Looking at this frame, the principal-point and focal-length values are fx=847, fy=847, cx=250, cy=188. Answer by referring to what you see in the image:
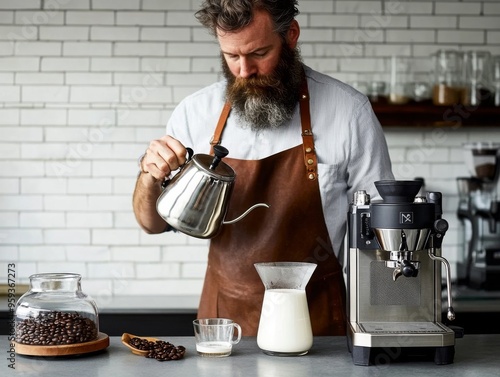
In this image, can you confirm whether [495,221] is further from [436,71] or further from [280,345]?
[280,345]

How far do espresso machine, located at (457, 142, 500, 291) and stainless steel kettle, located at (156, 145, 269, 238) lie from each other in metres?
2.43

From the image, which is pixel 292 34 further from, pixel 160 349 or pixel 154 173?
pixel 160 349

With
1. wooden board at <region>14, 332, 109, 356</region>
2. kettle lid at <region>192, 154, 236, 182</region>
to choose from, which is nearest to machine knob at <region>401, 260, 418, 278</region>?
kettle lid at <region>192, 154, 236, 182</region>

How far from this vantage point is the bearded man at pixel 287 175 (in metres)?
3.00

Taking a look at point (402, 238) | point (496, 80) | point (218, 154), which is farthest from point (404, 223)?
point (496, 80)

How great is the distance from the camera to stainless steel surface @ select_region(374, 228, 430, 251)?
230 cm

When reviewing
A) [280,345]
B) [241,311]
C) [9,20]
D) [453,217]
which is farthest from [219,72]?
[280,345]

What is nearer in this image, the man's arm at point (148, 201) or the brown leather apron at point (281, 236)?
the man's arm at point (148, 201)

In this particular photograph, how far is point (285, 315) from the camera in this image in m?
2.35

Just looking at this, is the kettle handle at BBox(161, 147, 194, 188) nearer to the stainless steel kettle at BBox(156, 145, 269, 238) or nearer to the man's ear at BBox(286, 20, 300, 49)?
the stainless steel kettle at BBox(156, 145, 269, 238)

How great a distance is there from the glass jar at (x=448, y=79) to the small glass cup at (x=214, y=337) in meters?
2.83

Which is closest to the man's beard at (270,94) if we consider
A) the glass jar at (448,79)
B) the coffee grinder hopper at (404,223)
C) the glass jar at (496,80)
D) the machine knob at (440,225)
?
the coffee grinder hopper at (404,223)

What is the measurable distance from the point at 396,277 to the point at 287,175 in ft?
2.61

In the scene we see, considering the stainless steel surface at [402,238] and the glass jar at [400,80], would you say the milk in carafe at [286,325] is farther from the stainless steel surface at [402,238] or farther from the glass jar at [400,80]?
the glass jar at [400,80]
